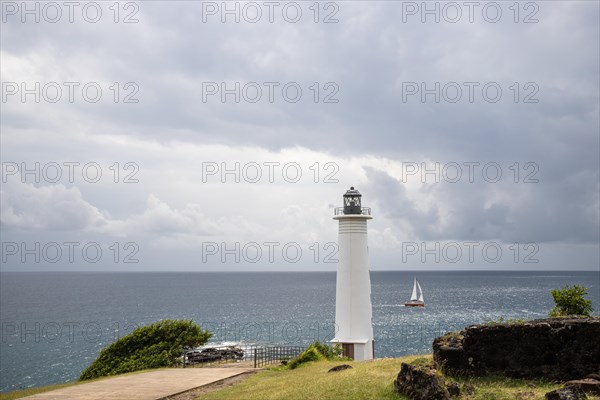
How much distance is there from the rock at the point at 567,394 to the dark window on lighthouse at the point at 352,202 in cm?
2206

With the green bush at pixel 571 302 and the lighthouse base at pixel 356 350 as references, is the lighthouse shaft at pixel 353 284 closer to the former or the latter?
the lighthouse base at pixel 356 350

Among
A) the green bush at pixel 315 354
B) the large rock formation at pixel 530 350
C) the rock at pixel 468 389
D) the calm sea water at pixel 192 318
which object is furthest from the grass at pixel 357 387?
the calm sea water at pixel 192 318

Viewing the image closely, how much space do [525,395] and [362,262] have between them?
20.7 meters

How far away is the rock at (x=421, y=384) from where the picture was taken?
502 inches

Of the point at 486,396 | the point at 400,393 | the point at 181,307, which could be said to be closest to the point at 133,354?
the point at 400,393

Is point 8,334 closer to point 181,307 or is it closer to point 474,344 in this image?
point 181,307

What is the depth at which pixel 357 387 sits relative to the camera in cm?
1546

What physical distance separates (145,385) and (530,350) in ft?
51.5

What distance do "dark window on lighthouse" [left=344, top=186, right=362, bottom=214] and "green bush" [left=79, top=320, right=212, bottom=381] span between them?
12.3 m

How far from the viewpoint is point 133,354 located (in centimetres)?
3253

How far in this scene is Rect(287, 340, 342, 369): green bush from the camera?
26703 mm

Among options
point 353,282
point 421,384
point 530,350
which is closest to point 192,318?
point 353,282

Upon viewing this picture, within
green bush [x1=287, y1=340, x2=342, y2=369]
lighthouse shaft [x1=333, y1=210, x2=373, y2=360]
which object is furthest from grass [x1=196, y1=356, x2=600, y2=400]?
lighthouse shaft [x1=333, y1=210, x2=373, y2=360]

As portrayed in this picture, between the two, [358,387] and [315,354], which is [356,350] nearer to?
[315,354]
